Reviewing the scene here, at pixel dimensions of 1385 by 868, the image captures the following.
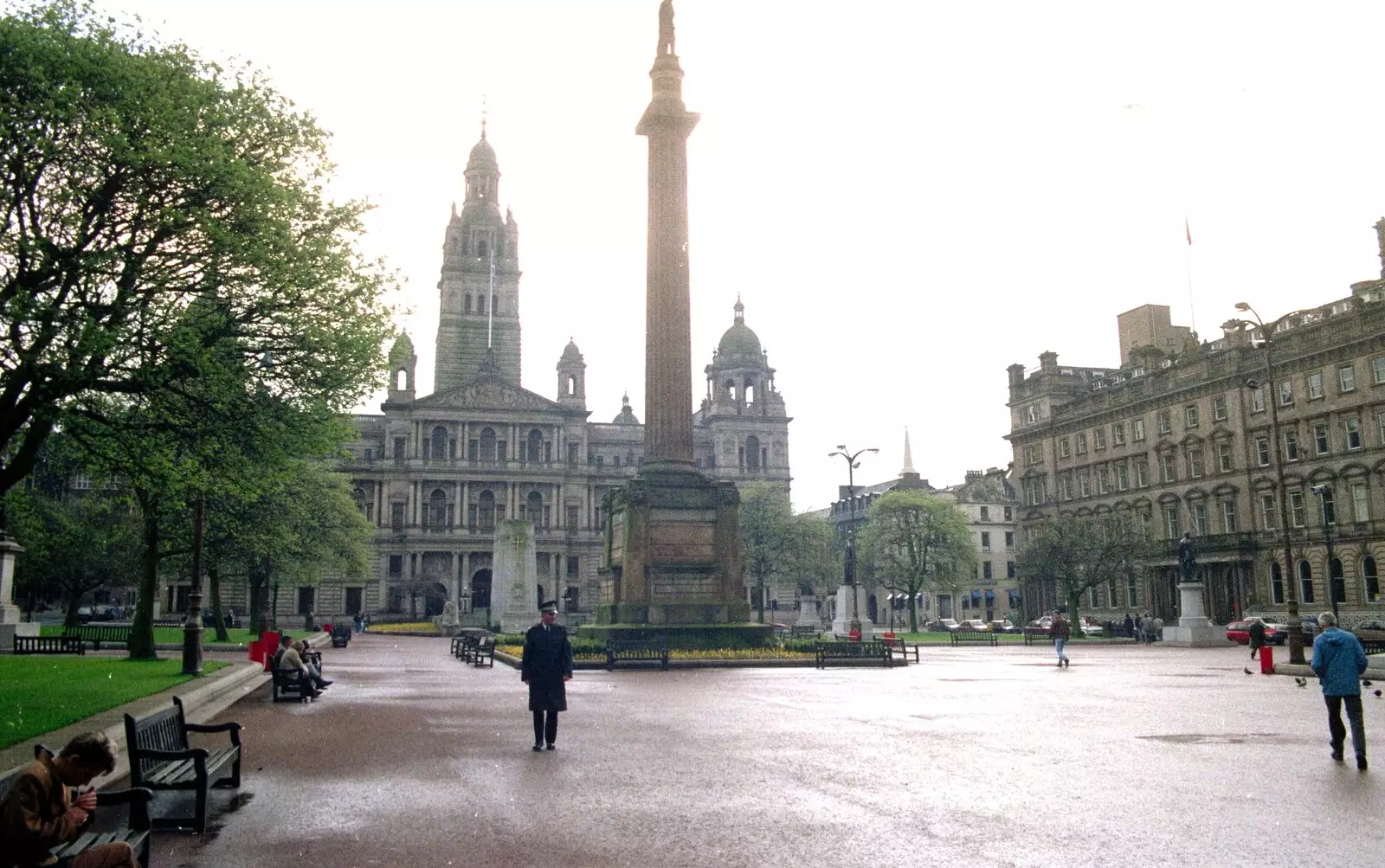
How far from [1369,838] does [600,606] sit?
91.6ft

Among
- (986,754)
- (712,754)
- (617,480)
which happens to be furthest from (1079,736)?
(617,480)

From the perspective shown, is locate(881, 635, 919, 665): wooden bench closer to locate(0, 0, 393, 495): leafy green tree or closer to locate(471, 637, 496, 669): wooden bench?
locate(471, 637, 496, 669): wooden bench

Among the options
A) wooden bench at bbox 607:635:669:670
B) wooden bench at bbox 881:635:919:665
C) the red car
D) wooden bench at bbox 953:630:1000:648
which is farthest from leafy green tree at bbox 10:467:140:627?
the red car

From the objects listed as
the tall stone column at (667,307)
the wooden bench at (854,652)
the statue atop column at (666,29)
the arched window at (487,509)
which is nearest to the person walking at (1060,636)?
the wooden bench at (854,652)

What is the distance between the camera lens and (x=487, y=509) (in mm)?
102125

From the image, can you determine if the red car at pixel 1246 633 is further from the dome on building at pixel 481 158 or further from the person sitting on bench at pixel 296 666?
the dome on building at pixel 481 158

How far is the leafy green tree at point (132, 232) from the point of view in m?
16.7

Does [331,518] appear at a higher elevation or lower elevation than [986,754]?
higher

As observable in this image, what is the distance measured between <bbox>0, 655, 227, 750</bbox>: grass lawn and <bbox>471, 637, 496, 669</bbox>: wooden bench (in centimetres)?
731

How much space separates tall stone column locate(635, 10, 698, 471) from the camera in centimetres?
3378

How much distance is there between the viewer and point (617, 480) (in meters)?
105

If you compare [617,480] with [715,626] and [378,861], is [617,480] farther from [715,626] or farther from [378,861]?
[378,861]

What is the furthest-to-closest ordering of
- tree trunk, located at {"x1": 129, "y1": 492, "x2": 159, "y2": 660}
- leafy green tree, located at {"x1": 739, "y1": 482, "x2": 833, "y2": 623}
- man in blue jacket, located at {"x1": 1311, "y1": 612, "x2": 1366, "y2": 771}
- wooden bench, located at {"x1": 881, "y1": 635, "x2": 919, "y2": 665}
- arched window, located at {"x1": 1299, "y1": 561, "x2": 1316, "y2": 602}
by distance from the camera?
1. leafy green tree, located at {"x1": 739, "y1": 482, "x2": 833, "y2": 623}
2. arched window, located at {"x1": 1299, "y1": 561, "x2": 1316, "y2": 602}
3. wooden bench, located at {"x1": 881, "y1": 635, "x2": 919, "y2": 665}
4. tree trunk, located at {"x1": 129, "y1": 492, "x2": 159, "y2": 660}
5. man in blue jacket, located at {"x1": 1311, "y1": 612, "x2": 1366, "y2": 771}

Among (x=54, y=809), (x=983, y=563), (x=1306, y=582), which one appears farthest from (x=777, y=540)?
(x=54, y=809)
